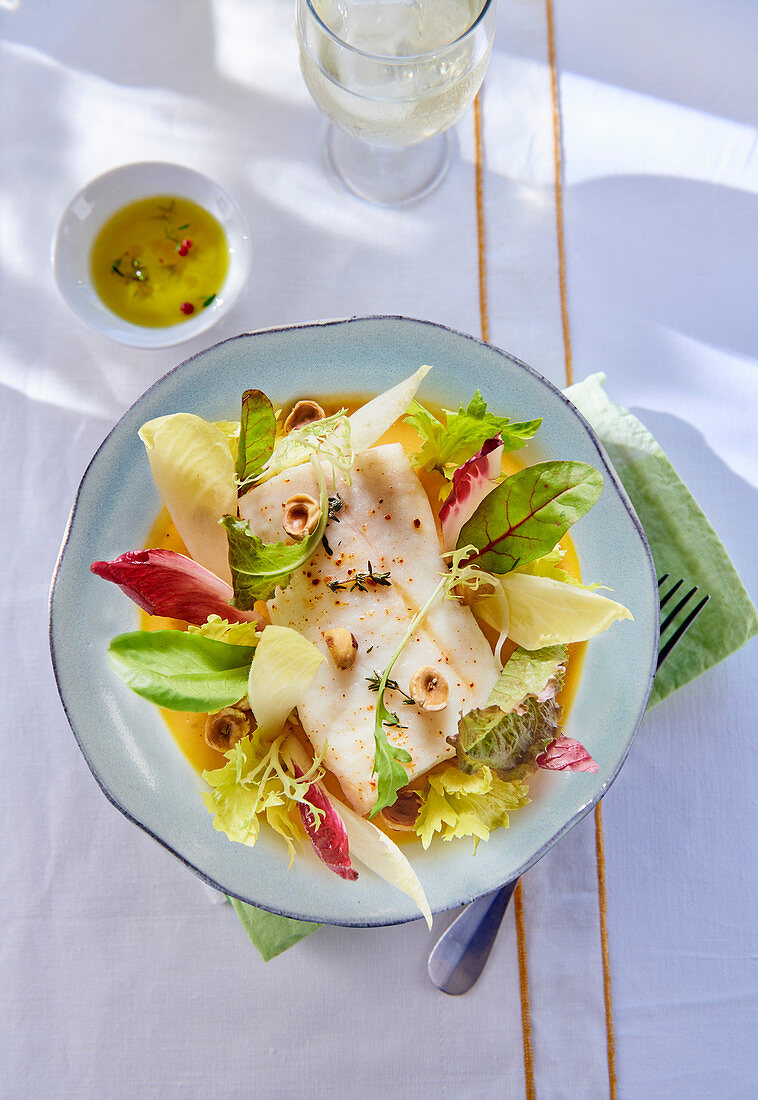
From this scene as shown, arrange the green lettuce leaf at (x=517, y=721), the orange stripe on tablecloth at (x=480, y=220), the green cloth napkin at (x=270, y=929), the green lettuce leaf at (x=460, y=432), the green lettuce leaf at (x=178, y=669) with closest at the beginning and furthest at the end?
the green lettuce leaf at (x=178, y=669) → the green lettuce leaf at (x=517, y=721) → the green lettuce leaf at (x=460, y=432) → the green cloth napkin at (x=270, y=929) → the orange stripe on tablecloth at (x=480, y=220)

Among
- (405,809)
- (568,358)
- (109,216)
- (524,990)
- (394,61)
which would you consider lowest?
(524,990)

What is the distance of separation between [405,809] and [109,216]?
42.1 inches

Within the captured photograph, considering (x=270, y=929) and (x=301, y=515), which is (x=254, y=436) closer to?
(x=301, y=515)

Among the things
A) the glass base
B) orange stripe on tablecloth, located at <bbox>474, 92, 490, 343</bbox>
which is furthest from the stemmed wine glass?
orange stripe on tablecloth, located at <bbox>474, 92, 490, 343</bbox>

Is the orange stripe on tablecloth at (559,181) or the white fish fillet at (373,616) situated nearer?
the white fish fillet at (373,616)

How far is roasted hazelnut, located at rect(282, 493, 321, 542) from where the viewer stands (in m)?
1.23

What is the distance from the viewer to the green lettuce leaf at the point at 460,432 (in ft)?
4.07

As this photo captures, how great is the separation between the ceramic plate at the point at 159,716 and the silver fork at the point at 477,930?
0.10 meters

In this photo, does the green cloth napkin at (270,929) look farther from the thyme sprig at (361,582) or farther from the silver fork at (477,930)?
the thyme sprig at (361,582)

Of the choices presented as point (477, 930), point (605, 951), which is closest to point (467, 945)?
point (477, 930)

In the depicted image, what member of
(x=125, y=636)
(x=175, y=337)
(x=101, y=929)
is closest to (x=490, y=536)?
(x=125, y=636)

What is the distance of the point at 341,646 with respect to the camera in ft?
4.00

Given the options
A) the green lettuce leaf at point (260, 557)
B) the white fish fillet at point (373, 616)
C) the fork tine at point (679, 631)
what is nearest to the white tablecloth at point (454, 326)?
the fork tine at point (679, 631)

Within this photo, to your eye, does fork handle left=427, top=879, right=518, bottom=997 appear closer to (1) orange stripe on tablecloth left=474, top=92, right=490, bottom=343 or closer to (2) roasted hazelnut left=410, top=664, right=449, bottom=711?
(2) roasted hazelnut left=410, top=664, right=449, bottom=711
